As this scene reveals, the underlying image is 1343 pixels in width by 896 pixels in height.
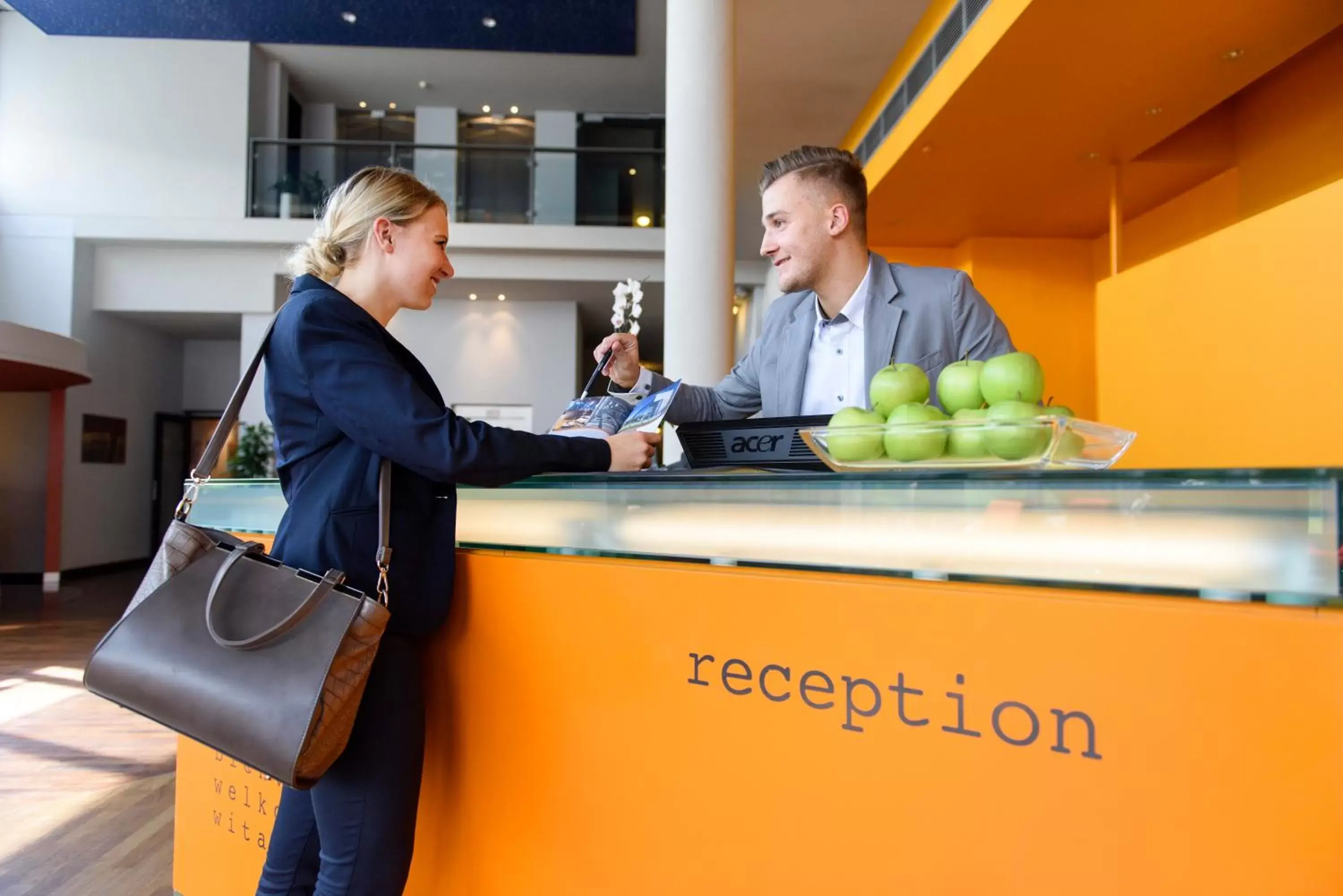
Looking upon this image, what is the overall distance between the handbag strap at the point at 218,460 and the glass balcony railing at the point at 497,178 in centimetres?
930

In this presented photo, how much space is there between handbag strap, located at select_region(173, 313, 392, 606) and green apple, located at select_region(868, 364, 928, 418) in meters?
0.70

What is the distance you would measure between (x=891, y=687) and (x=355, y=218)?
111 centimetres

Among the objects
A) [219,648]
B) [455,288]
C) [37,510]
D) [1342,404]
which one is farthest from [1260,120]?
[37,510]

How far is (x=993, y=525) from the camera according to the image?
3.20 feet

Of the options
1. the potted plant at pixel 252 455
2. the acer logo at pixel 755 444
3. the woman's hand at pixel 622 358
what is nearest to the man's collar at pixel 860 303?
the woman's hand at pixel 622 358

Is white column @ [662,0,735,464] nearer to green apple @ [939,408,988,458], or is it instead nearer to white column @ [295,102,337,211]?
green apple @ [939,408,988,458]

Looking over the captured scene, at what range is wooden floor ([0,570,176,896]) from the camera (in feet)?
8.78

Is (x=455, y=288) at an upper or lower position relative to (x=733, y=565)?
upper

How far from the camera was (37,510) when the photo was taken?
10609 millimetres

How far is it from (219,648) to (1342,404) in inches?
160

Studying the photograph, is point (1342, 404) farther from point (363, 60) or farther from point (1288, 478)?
point (363, 60)

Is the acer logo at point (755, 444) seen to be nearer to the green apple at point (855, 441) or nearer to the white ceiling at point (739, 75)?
the green apple at point (855, 441)

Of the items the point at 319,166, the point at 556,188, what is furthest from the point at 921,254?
the point at 319,166

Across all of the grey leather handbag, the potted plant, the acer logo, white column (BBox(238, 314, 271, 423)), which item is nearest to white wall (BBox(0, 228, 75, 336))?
white column (BBox(238, 314, 271, 423))
